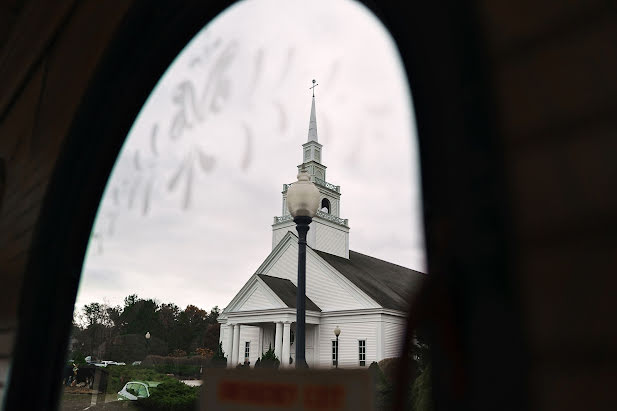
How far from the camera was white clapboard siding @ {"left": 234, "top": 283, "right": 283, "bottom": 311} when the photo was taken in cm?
341

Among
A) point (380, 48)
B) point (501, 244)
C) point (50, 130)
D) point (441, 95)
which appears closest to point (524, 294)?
point (501, 244)

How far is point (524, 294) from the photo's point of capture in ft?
0.91

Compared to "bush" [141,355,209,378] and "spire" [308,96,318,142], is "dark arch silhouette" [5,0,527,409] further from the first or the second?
"spire" [308,96,318,142]

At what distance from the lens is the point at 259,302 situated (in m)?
3.95

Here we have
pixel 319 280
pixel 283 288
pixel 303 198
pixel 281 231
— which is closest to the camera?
pixel 303 198

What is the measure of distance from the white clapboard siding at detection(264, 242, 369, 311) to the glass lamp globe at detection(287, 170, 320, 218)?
0.89 metres

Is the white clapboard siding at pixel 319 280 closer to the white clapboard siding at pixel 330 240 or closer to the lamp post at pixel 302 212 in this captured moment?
the white clapboard siding at pixel 330 240

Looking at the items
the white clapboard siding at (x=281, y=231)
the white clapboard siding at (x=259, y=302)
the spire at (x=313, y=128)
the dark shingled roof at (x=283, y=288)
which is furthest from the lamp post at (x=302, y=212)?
the dark shingled roof at (x=283, y=288)

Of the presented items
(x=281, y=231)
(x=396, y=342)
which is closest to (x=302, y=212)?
(x=281, y=231)

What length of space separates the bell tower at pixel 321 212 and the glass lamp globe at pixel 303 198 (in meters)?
0.04

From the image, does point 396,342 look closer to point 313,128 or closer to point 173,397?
point 313,128

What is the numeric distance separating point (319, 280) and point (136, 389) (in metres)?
3.01

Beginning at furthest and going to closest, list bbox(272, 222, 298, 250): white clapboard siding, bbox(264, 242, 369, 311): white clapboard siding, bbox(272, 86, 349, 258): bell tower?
bbox(264, 242, 369, 311): white clapboard siding
bbox(272, 222, 298, 250): white clapboard siding
bbox(272, 86, 349, 258): bell tower

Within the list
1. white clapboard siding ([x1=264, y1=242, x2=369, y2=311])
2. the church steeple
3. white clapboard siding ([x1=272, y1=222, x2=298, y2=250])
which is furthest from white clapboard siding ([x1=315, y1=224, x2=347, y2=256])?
the church steeple
